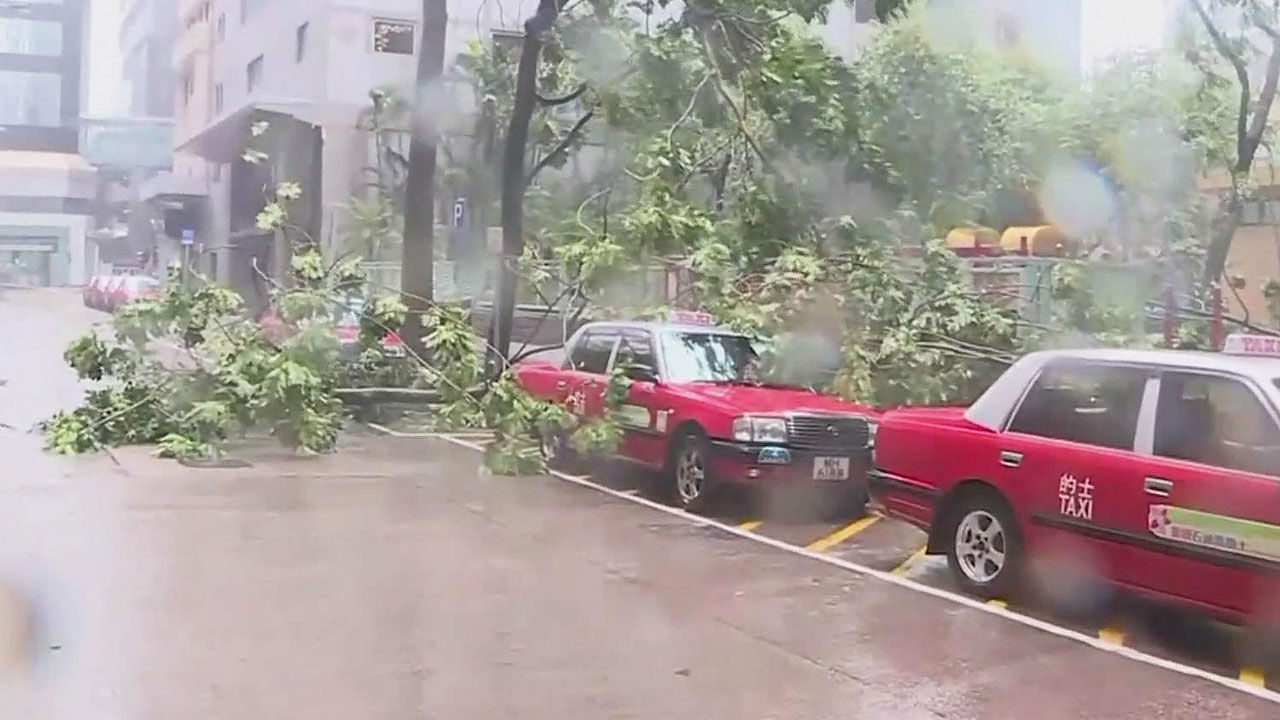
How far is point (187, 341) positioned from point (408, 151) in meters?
1.57

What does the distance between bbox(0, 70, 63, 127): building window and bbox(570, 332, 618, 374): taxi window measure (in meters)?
2.97

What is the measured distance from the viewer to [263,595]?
15.3 feet

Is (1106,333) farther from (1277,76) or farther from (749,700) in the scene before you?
(749,700)

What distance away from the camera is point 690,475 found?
266 inches

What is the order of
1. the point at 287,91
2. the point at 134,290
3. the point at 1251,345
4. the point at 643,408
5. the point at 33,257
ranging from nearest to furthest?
the point at 1251,345
the point at 33,257
the point at 287,91
the point at 134,290
the point at 643,408

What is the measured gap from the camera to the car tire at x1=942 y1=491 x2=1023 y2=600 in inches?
193

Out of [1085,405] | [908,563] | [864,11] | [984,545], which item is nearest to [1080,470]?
[1085,405]

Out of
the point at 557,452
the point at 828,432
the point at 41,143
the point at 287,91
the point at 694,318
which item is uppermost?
the point at 287,91

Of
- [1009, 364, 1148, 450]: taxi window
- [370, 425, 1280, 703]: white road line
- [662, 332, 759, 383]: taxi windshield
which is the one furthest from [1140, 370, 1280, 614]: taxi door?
[662, 332, 759, 383]: taxi windshield

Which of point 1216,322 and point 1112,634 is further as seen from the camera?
point 1216,322

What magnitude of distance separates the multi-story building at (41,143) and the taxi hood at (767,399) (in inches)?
112

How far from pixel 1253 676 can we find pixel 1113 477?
71 centimetres

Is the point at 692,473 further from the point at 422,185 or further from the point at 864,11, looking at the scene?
the point at 864,11

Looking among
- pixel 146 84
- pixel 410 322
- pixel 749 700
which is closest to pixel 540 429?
pixel 410 322
